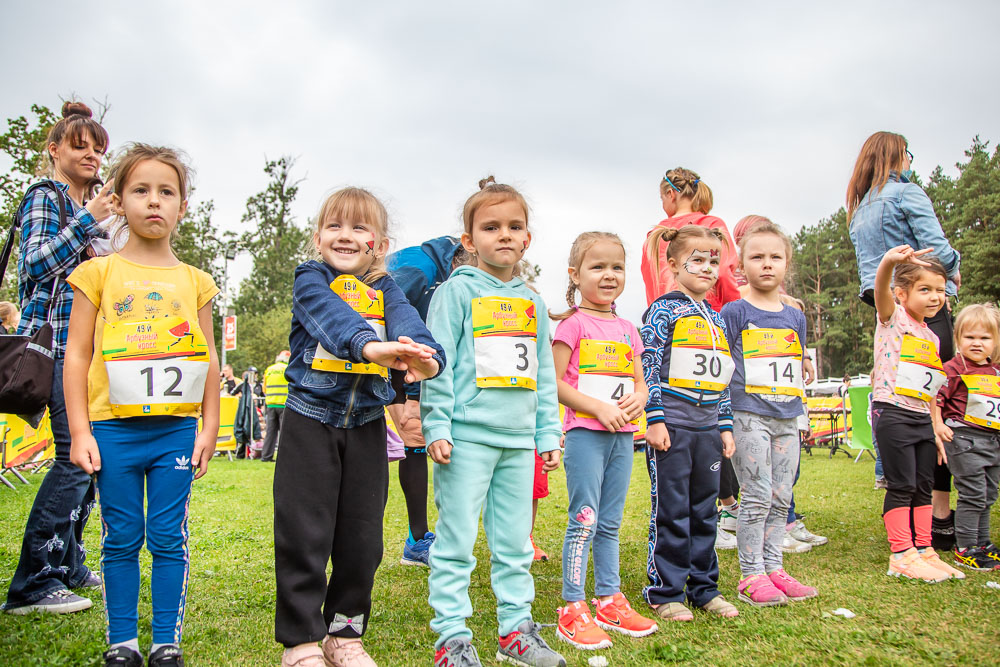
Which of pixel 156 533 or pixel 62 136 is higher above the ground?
pixel 62 136

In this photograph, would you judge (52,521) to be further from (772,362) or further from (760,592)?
(772,362)

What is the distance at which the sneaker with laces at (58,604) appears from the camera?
10.2ft

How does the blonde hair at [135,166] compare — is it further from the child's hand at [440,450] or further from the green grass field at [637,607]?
the green grass field at [637,607]

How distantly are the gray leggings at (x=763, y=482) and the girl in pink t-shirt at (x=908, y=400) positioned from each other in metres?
0.82

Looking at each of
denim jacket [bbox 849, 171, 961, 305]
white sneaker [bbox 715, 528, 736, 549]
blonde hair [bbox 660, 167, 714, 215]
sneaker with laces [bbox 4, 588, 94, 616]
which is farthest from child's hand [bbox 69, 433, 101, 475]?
denim jacket [bbox 849, 171, 961, 305]

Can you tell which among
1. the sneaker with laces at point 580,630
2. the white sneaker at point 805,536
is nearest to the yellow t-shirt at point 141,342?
the sneaker with laces at point 580,630

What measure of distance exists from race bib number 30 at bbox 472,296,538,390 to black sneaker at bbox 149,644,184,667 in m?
1.43

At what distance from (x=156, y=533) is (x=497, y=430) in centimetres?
130

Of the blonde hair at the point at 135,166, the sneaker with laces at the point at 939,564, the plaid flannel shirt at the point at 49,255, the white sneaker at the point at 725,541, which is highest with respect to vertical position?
the blonde hair at the point at 135,166

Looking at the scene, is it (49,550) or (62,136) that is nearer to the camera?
(49,550)

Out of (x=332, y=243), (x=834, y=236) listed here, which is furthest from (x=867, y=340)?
(x=332, y=243)

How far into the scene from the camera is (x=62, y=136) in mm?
3473

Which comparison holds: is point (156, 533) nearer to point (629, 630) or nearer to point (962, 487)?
point (629, 630)

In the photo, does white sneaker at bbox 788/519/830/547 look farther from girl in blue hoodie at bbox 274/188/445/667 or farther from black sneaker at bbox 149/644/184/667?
black sneaker at bbox 149/644/184/667
